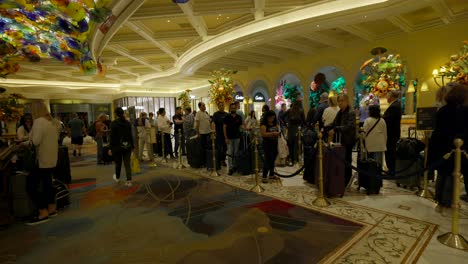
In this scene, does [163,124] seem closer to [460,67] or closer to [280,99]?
[460,67]

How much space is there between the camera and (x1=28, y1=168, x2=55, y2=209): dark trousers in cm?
324

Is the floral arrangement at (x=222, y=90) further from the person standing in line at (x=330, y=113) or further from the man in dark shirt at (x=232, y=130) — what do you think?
the person standing in line at (x=330, y=113)

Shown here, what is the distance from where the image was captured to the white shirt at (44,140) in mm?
3117

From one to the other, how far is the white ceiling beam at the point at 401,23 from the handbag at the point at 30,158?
26.1ft

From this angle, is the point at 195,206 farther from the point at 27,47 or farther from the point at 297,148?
the point at 27,47

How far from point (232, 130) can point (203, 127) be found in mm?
1164

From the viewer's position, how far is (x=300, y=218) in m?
3.01

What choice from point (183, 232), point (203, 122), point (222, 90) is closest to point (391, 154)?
point (183, 232)

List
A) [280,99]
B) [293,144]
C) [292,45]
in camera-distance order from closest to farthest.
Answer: [293,144], [292,45], [280,99]

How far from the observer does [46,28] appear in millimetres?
5246

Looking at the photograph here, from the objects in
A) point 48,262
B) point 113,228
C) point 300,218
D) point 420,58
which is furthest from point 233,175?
point 420,58

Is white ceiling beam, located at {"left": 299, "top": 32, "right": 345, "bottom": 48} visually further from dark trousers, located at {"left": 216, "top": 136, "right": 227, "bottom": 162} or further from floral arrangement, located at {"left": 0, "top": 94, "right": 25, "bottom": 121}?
floral arrangement, located at {"left": 0, "top": 94, "right": 25, "bottom": 121}

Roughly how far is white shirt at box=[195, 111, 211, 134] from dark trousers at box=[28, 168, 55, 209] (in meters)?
3.22

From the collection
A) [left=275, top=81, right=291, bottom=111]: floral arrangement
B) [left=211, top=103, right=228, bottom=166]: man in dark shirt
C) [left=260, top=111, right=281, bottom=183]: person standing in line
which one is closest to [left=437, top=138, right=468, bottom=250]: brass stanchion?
[left=260, top=111, right=281, bottom=183]: person standing in line
